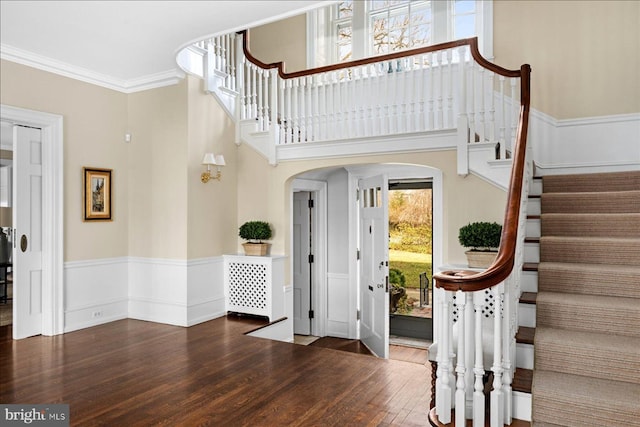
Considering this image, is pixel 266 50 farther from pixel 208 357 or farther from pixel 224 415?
pixel 224 415

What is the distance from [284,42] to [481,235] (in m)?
4.60

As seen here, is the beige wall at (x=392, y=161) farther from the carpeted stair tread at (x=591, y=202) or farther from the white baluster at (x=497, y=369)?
the white baluster at (x=497, y=369)

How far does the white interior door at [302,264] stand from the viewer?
675 cm

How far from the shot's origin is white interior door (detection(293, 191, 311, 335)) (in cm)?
675

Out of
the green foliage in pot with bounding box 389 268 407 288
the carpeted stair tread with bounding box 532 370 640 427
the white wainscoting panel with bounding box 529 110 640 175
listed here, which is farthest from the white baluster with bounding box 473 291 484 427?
the green foliage in pot with bounding box 389 268 407 288

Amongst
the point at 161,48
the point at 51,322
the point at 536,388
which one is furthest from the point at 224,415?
the point at 161,48

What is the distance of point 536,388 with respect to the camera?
2412mm

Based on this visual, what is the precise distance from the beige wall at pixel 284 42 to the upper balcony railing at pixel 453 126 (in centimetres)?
119

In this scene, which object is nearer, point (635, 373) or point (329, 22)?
point (635, 373)

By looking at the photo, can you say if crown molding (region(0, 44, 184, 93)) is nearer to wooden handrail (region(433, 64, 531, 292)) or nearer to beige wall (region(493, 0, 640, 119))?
wooden handrail (region(433, 64, 531, 292))

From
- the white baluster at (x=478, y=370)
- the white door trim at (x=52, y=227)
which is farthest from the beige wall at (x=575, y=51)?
the white door trim at (x=52, y=227)

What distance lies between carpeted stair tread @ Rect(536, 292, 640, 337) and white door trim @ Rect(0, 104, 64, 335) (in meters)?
4.57

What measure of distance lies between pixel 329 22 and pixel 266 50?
1128 mm

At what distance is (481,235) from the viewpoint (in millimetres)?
4242
